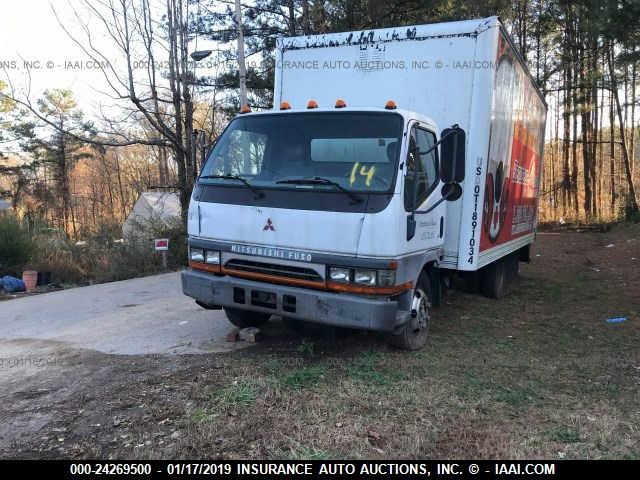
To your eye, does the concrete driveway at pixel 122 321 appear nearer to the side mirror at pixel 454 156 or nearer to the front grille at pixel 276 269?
the front grille at pixel 276 269

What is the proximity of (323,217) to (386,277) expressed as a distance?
71cm

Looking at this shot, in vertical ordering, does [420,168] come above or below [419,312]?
above

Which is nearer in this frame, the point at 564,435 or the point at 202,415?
the point at 564,435

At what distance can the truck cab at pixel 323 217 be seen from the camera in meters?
4.02

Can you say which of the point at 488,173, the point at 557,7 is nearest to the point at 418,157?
the point at 488,173

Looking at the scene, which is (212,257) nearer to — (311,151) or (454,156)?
(311,151)

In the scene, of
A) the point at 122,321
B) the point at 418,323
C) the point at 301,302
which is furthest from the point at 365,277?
the point at 122,321

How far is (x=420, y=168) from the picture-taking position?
443 cm

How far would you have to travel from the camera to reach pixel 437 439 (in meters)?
3.21

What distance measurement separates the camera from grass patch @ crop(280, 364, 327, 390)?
4008 millimetres

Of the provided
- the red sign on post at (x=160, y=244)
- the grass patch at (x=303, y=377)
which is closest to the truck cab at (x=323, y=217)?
the grass patch at (x=303, y=377)

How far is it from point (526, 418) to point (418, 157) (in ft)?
7.49

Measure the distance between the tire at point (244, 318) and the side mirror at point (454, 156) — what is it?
2.53m

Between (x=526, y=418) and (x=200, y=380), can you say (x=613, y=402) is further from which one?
(x=200, y=380)
